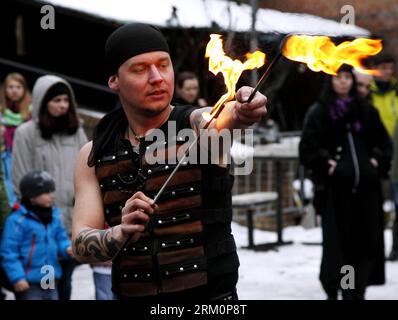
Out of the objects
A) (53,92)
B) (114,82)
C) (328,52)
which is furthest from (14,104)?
(328,52)

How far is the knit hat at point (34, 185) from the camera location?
19.4ft

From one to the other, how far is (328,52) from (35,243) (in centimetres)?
319

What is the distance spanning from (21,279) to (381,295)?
314cm

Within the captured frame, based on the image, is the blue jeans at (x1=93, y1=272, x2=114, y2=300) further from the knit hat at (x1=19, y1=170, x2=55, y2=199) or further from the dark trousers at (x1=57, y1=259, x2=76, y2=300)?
the knit hat at (x1=19, y1=170, x2=55, y2=199)

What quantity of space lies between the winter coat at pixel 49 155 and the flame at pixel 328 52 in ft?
11.7

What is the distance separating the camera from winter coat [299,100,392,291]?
22.4 feet

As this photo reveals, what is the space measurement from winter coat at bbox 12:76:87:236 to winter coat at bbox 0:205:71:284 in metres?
0.53

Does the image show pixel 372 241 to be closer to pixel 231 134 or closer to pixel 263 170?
pixel 231 134

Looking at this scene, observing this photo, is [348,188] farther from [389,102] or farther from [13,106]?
[13,106]

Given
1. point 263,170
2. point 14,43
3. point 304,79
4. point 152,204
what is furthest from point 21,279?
point 304,79

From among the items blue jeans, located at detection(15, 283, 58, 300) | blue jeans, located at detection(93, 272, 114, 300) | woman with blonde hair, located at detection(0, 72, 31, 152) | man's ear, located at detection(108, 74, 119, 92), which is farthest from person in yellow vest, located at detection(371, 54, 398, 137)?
man's ear, located at detection(108, 74, 119, 92)

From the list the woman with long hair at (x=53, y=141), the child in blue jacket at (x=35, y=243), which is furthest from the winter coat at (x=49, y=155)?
the child in blue jacket at (x=35, y=243)

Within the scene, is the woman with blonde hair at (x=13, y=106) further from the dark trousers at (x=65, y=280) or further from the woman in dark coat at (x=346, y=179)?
the woman in dark coat at (x=346, y=179)

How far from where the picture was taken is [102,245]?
340cm
